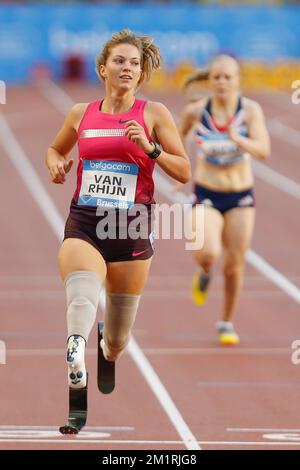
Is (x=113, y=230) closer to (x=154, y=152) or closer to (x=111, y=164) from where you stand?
(x=111, y=164)

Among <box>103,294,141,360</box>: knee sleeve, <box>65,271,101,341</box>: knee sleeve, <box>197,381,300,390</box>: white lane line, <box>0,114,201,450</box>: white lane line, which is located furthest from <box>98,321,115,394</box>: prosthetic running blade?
<box>197,381,300,390</box>: white lane line

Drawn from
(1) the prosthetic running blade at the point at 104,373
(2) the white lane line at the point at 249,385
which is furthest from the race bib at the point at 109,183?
(2) the white lane line at the point at 249,385

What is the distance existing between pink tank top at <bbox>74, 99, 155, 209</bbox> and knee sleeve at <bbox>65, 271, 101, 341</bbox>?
1.49ft

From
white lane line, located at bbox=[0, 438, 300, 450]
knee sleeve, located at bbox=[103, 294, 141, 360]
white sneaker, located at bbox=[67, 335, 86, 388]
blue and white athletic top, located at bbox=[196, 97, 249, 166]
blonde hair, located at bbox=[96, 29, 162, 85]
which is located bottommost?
white lane line, located at bbox=[0, 438, 300, 450]

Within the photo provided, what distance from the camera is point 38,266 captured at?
634 inches

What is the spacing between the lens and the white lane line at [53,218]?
30.7 ft

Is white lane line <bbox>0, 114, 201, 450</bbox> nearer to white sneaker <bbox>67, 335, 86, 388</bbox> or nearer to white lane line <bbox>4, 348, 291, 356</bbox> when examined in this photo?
white lane line <bbox>4, 348, 291, 356</bbox>

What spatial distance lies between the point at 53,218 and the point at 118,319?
1113 centimetres

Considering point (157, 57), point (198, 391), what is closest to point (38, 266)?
point (198, 391)

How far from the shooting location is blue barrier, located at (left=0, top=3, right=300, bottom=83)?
3953 cm

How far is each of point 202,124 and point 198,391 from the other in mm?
2383

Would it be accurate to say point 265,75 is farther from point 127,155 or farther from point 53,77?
point 127,155

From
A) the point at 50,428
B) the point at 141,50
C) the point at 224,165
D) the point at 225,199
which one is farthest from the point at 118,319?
the point at 224,165

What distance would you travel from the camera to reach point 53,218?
19.4 m
